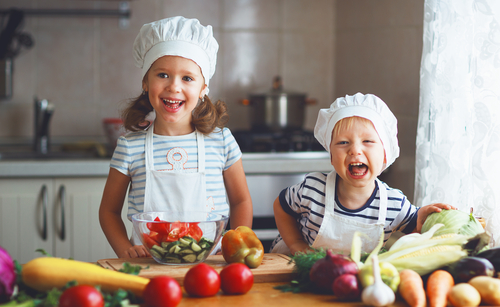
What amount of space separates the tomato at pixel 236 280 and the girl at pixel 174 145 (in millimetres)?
415

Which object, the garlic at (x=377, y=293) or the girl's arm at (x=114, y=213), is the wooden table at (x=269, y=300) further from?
the girl's arm at (x=114, y=213)

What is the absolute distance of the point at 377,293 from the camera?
797 millimetres

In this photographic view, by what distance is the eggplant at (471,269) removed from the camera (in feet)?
2.86

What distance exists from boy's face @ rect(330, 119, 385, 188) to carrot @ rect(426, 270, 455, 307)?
0.31 metres

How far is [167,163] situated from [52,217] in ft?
3.14

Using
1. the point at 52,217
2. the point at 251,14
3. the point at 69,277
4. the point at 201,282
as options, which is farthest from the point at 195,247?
the point at 251,14

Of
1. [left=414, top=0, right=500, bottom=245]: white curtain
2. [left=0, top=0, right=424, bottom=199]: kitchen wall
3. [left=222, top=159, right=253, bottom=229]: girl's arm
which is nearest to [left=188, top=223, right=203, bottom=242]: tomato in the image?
[left=222, top=159, right=253, bottom=229]: girl's arm

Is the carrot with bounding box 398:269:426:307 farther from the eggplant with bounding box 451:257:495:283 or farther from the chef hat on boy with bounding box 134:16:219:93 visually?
the chef hat on boy with bounding box 134:16:219:93

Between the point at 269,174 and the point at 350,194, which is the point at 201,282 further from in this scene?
the point at 269,174

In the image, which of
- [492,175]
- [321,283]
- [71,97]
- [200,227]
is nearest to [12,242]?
[71,97]

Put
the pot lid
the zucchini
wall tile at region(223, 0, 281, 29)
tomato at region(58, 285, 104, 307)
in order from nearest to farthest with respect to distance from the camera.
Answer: tomato at region(58, 285, 104, 307) → the zucchini → the pot lid → wall tile at region(223, 0, 281, 29)

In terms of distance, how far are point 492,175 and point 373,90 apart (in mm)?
1176

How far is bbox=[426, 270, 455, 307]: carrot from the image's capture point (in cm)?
82

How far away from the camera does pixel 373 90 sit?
2.38 m
